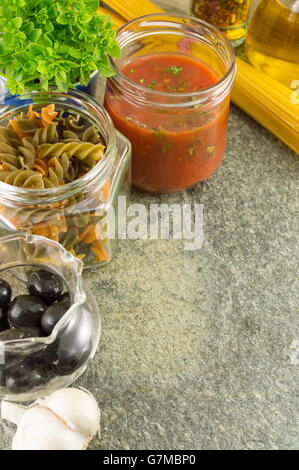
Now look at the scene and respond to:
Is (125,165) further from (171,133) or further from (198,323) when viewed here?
(198,323)

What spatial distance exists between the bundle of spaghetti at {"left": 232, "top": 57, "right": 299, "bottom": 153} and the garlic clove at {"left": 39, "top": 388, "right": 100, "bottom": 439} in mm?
692

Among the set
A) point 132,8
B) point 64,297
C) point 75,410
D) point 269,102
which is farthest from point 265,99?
point 75,410

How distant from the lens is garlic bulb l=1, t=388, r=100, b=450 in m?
0.88

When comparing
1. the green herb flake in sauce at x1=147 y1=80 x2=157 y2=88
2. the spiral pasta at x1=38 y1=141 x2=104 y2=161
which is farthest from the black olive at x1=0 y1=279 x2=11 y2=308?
the green herb flake in sauce at x1=147 y1=80 x2=157 y2=88

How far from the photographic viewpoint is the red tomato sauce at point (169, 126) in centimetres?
110

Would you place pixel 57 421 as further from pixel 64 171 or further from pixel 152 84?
pixel 152 84

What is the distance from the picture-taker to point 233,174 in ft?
4.26

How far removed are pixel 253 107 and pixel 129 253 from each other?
429 mm

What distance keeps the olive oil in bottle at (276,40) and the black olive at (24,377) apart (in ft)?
2.68

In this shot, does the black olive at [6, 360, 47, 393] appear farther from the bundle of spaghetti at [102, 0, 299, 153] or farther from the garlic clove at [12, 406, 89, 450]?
the bundle of spaghetti at [102, 0, 299, 153]

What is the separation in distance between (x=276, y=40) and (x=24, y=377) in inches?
33.2

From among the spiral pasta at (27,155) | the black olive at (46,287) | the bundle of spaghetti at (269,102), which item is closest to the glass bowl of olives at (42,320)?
the black olive at (46,287)

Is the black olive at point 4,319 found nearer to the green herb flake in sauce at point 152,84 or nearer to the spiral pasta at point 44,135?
the spiral pasta at point 44,135
